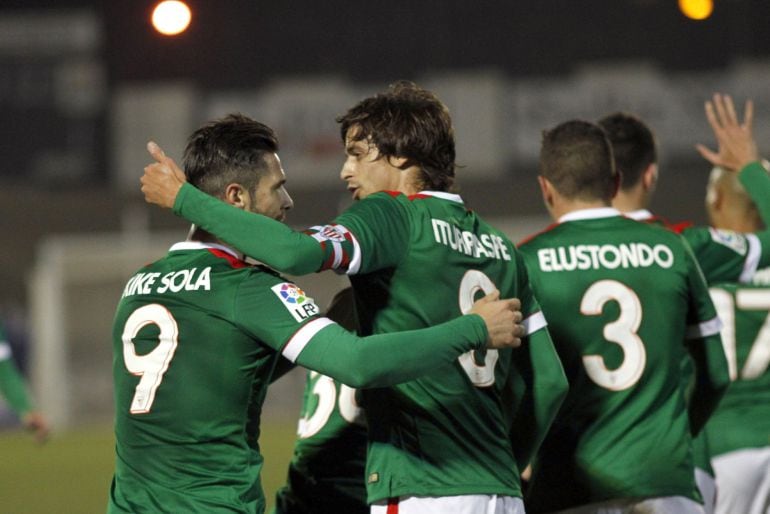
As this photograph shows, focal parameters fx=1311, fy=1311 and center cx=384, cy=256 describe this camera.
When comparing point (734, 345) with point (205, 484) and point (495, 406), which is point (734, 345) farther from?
point (205, 484)

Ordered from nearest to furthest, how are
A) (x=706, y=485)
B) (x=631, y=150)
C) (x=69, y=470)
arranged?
(x=706, y=485)
(x=631, y=150)
(x=69, y=470)

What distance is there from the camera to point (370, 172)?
3.87m

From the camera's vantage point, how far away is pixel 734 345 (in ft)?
18.9

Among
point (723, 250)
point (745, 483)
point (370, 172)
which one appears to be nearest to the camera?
point (370, 172)

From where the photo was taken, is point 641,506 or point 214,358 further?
point 641,506

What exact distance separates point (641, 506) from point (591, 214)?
→ 1.02 metres

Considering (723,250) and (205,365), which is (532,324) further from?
(723,250)

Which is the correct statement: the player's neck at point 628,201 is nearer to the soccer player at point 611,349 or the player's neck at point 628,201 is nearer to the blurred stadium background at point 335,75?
the soccer player at point 611,349

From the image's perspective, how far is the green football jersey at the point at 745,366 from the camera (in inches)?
226

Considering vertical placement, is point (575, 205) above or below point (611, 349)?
above

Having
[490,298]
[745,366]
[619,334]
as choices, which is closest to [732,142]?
[745,366]

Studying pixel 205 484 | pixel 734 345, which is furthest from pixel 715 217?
pixel 205 484

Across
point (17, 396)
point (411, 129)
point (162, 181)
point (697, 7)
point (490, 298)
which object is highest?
point (697, 7)

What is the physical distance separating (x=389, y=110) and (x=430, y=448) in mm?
994
